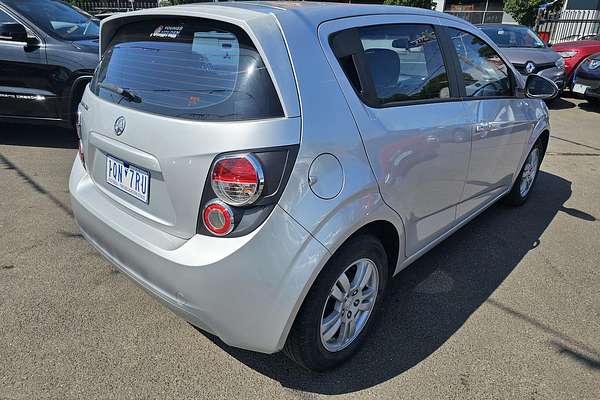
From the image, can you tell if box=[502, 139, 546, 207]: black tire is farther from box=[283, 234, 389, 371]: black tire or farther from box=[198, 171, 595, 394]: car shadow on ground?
box=[283, 234, 389, 371]: black tire

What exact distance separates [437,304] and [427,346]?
423mm

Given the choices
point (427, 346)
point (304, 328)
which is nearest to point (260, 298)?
point (304, 328)

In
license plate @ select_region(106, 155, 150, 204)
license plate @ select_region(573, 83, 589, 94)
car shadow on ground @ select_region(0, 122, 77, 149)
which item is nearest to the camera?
Result: license plate @ select_region(106, 155, 150, 204)

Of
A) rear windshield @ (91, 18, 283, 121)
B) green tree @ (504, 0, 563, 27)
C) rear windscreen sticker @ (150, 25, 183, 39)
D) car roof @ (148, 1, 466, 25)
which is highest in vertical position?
green tree @ (504, 0, 563, 27)

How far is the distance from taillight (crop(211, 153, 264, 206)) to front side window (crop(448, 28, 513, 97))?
6.04 feet

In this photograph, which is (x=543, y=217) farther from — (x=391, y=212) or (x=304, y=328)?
(x=304, y=328)

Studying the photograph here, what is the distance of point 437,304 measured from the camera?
281cm

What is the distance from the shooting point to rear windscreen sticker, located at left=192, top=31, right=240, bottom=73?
6.07ft

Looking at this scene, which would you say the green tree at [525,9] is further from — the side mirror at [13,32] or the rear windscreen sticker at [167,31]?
the rear windscreen sticker at [167,31]

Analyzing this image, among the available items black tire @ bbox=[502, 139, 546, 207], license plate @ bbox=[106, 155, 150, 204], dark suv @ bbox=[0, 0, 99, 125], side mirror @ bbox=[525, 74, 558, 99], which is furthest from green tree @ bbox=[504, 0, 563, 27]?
license plate @ bbox=[106, 155, 150, 204]

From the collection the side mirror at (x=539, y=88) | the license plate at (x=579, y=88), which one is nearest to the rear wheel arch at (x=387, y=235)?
the side mirror at (x=539, y=88)

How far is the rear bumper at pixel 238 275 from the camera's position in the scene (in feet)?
5.67

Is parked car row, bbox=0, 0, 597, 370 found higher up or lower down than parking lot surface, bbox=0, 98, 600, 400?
higher up

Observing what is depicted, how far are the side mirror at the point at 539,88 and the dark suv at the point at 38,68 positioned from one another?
454cm
